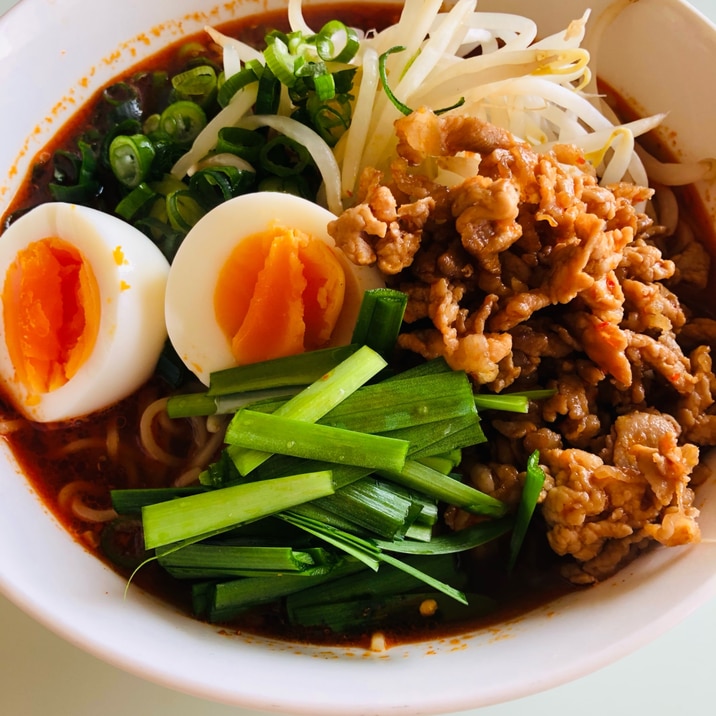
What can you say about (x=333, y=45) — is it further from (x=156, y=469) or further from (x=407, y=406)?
(x=156, y=469)

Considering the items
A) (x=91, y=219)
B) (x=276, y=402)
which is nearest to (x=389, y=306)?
(x=276, y=402)

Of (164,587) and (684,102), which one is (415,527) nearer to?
(164,587)

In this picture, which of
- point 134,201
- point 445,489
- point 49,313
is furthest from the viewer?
point 134,201

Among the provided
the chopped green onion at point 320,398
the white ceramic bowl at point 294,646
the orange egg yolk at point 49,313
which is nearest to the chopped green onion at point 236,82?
the white ceramic bowl at point 294,646

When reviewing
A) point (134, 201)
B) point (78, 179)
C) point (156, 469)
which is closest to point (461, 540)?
point (156, 469)

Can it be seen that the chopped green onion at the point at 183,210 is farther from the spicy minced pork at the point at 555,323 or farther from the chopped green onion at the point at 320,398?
the chopped green onion at the point at 320,398

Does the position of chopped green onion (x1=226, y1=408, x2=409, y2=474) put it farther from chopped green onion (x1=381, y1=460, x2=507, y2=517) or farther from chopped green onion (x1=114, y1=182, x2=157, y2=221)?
chopped green onion (x1=114, y1=182, x2=157, y2=221)

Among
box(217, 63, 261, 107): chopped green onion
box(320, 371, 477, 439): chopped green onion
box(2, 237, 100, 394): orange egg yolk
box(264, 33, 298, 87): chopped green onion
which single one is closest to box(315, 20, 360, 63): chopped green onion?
box(264, 33, 298, 87): chopped green onion
